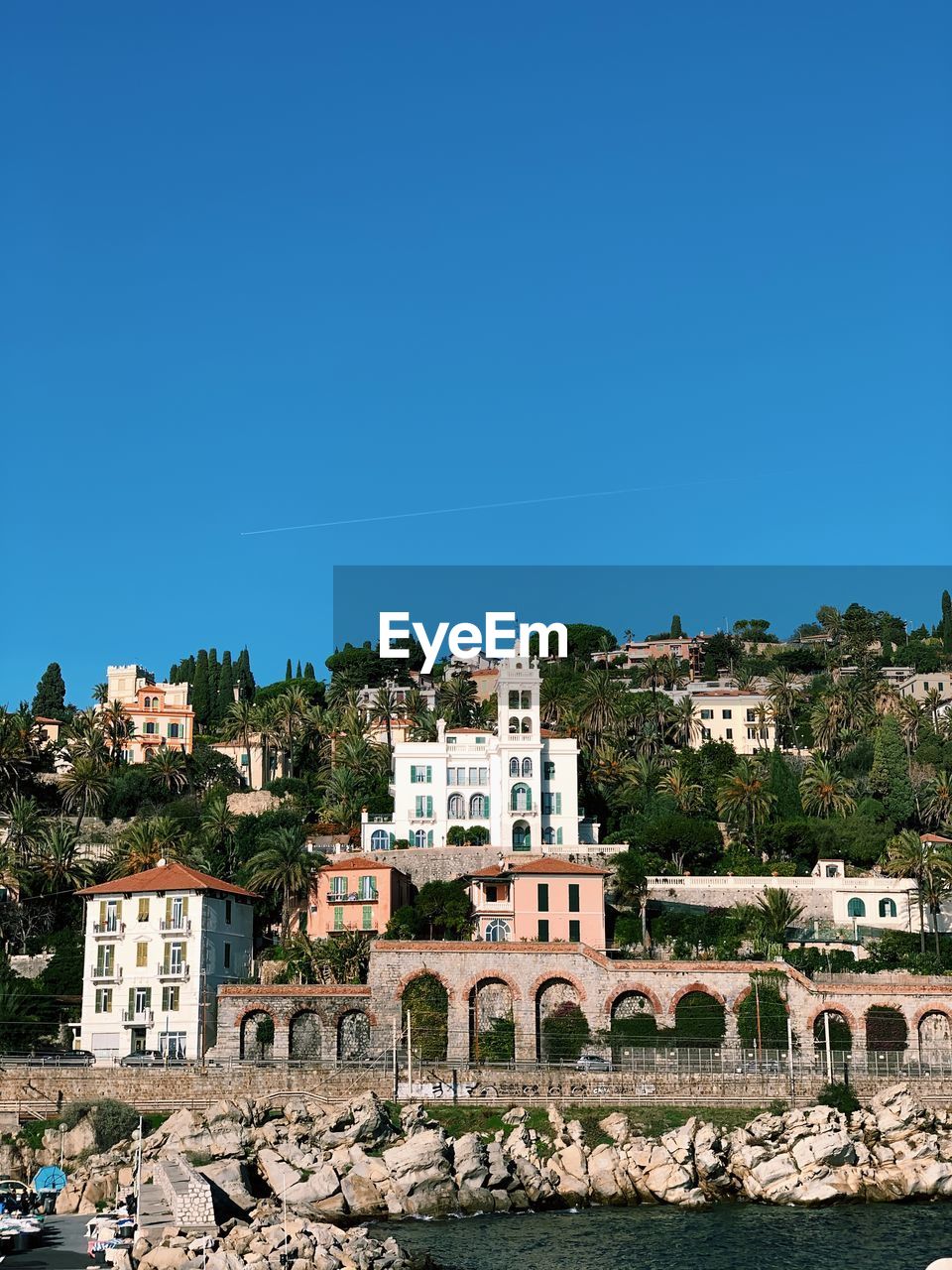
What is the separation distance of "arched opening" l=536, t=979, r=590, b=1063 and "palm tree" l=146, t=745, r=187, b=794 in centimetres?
5140

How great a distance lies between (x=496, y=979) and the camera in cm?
6912

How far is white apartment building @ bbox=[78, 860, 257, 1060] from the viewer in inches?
2790

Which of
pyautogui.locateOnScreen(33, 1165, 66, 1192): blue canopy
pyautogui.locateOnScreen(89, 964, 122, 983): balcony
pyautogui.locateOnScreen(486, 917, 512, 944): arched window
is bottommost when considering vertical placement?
pyautogui.locateOnScreen(33, 1165, 66, 1192): blue canopy

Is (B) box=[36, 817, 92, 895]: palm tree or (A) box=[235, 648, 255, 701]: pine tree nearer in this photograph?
(B) box=[36, 817, 92, 895]: palm tree

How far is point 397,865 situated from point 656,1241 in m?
42.0

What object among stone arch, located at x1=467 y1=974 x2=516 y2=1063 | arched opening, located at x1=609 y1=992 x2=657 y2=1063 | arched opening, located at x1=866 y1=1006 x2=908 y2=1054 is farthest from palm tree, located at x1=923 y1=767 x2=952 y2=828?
stone arch, located at x1=467 y1=974 x2=516 y2=1063

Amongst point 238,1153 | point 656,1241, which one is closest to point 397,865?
point 238,1153

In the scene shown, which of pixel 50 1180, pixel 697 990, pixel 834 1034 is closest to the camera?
pixel 50 1180

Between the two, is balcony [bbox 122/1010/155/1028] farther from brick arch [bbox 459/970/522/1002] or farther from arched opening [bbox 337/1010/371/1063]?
brick arch [bbox 459/970/522/1002]

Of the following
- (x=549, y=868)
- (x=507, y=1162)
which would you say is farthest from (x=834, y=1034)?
(x=507, y=1162)

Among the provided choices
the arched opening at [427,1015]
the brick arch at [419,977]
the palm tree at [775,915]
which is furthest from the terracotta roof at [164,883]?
the palm tree at [775,915]

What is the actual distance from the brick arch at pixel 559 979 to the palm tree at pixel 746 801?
29489 mm

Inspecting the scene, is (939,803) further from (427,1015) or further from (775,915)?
(427,1015)

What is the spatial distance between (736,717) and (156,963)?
7400cm
